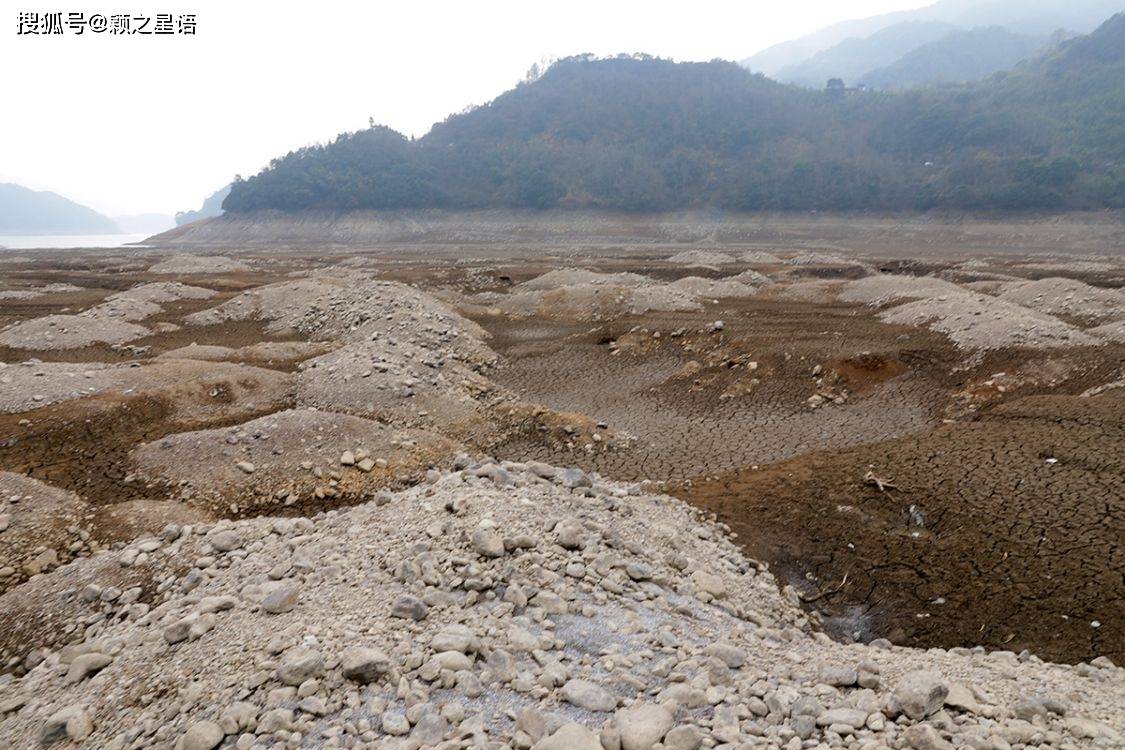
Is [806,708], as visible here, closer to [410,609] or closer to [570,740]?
[570,740]

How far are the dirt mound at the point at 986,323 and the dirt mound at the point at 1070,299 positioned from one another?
16.0 ft

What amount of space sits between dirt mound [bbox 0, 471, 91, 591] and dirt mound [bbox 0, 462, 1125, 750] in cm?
107

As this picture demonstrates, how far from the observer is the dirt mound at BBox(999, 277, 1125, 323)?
957 inches

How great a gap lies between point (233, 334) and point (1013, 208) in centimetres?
9126

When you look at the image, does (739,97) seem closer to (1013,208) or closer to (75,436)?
(1013,208)

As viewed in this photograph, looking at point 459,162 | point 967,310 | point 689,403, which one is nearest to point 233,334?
point 689,403

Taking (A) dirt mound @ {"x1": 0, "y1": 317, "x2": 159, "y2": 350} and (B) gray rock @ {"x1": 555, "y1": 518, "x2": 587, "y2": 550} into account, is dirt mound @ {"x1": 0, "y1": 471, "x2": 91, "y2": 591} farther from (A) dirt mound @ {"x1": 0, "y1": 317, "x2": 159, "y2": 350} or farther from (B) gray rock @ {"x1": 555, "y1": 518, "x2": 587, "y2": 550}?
(A) dirt mound @ {"x1": 0, "y1": 317, "x2": 159, "y2": 350}

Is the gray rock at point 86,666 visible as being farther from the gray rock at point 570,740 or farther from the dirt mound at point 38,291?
the dirt mound at point 38,291

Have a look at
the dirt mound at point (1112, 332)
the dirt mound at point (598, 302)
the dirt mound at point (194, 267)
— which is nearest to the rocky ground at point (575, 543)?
the dirt mound at point (1112, 332)

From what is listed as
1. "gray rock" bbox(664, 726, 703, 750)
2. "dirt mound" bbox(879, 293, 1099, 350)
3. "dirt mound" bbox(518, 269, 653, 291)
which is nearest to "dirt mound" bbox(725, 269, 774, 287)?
"dirt mound" bbox(518, 269, 653, 291)

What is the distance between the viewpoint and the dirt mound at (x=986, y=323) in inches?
705

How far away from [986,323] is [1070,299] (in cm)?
1076

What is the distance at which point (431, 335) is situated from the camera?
22.1m

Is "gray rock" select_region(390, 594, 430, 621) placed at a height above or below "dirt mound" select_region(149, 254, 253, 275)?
below
